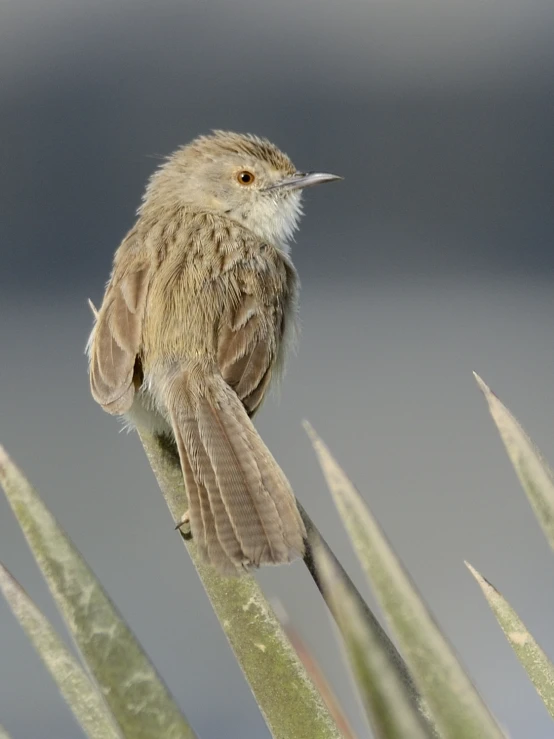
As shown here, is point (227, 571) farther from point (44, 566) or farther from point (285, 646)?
point (44, 566)

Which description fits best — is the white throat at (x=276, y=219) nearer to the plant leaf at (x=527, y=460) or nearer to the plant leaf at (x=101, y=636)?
the plant leaf at (x=527, y=460)

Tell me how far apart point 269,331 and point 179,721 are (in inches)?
60.9

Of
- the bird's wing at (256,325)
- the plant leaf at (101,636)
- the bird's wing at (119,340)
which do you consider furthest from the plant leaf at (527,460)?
the bird's wing at (119,340)

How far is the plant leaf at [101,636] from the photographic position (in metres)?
1.28

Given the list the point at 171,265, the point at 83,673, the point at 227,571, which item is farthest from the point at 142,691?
the point at 171,265

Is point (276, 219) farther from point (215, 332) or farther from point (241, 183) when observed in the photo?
point (215, 332)

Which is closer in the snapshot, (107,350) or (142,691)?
(142,691)

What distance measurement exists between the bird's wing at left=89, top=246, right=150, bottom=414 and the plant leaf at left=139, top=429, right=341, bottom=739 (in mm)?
1002

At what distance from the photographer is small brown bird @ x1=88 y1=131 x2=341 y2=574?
74.8 inches

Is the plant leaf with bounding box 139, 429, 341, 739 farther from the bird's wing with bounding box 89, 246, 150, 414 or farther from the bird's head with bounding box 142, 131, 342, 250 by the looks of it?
the bird's head with bounding box 142, 131, 342, 250

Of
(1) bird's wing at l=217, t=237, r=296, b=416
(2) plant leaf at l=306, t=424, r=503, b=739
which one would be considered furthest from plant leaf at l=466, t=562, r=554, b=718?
(1) bird's wing at l=217, t=237, r=296, b=416

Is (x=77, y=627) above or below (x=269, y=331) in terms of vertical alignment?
below

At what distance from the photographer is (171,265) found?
9.03 feet

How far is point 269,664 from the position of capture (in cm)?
140
